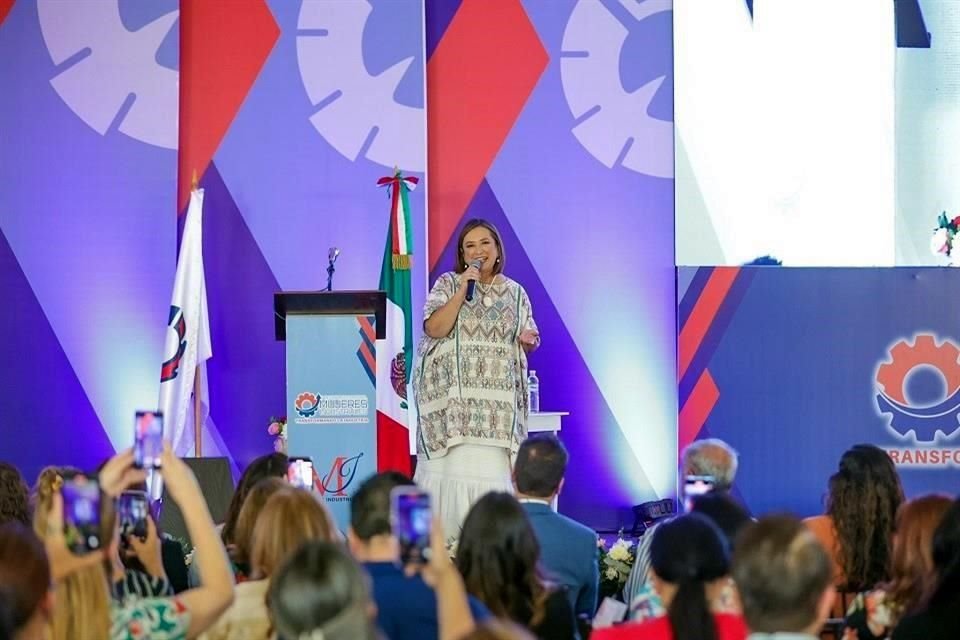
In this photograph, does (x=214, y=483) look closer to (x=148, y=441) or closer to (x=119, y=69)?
(x=119, y=69)

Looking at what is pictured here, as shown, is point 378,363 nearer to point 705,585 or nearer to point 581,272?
point 581,272

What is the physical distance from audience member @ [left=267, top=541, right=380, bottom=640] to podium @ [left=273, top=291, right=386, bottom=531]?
144 inches

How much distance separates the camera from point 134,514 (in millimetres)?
3152

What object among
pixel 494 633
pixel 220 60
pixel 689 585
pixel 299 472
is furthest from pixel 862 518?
pixel 220 60

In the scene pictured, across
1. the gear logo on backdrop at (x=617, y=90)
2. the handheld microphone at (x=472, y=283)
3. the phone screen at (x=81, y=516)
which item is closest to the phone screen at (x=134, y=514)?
the phone screen at (x=81, y=516)

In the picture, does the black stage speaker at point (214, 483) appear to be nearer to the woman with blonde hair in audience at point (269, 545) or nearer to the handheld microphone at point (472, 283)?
the handheld microphone at point (472, 283)

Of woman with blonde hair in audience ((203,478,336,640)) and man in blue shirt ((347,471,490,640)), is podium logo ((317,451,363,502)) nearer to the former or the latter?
woman with blonde hair in audience ((203,478,336,640))

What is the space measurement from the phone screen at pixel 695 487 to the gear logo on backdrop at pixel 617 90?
14.4ft

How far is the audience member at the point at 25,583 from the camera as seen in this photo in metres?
2.27

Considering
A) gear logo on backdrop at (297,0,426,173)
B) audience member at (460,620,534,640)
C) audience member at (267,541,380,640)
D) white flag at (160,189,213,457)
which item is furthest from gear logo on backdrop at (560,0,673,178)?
audience member at (460,620,534,640)

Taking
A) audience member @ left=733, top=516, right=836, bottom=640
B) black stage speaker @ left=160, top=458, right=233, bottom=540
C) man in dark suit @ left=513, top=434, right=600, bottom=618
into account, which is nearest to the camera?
audience member @ left=733, top=516, right=836, bottom=640

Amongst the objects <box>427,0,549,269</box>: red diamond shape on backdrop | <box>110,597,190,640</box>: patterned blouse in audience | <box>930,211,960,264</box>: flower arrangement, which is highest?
<box>427,0,549,269</box>: red diamond shape on backdrop

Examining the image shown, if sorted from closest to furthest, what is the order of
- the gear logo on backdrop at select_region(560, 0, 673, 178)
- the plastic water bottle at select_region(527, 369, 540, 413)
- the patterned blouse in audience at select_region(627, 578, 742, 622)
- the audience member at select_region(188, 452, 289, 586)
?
the patterned blouse in audience at select_region(627, 578, 742, 622)
the audience member at select_region(188, 452, 289, 586)
the plastic water bottle at select_region(527, 369, 540, 413)
the gear logo on backdrop at select_region(560, 0, 673, 178)

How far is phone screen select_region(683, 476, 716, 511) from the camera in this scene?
12.0ft
